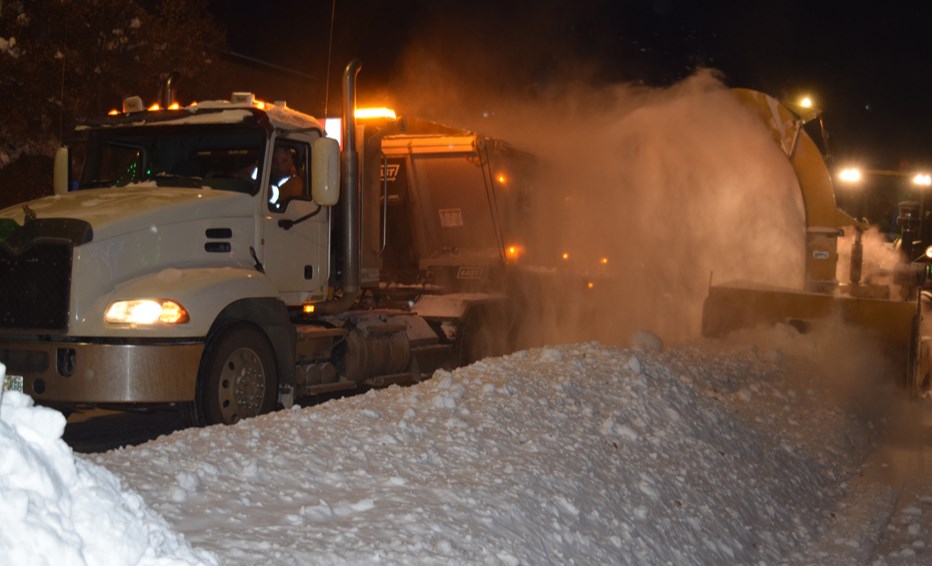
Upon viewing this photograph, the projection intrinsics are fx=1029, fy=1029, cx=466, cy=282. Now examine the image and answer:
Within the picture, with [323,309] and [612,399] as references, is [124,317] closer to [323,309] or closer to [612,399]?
[323,309]

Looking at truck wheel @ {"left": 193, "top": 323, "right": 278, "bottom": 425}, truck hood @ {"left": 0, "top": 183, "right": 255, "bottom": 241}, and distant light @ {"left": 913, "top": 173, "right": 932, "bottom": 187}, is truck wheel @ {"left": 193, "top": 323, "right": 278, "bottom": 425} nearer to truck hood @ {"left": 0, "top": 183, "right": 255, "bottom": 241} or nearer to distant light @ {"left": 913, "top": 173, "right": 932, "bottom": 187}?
truck hood @ {"left": 0, "top": 183, "right": 255, "bottom": 241}

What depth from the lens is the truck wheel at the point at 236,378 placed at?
7.89 meters

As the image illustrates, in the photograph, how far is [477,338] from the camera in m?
13.2

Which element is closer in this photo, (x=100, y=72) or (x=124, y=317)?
(x=124, y=317)

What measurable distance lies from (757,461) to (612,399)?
145 cm

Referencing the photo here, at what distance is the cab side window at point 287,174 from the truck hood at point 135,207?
357mm

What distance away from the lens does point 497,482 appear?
5645mm

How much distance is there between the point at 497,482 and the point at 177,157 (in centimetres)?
486

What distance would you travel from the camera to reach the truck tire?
7.88 metres

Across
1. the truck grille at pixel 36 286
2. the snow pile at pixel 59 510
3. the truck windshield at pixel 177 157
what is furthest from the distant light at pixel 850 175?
the snow pile at pixel 59 510

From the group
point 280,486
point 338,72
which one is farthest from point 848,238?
point 338,72

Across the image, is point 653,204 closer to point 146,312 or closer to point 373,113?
point 373,113

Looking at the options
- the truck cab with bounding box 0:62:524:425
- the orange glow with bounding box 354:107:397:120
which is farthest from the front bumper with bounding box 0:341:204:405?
the orange glow with bounding box 354:107:397:120

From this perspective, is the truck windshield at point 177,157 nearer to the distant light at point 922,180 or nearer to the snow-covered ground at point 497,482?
the snow-covered ground at point 497,482
